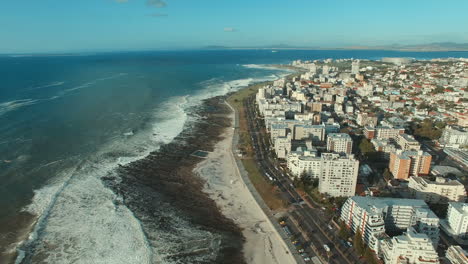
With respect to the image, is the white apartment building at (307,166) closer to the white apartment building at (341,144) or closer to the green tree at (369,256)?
the white apartment building at (341,144)

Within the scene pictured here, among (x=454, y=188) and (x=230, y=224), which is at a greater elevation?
(x=454, y=188)

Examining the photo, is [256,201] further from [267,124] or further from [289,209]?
[267,124]

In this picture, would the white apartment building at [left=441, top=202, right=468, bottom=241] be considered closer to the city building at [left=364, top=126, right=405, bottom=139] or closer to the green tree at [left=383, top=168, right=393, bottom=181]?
the green tree at [left=383, top=168, right=393, bottom=181]

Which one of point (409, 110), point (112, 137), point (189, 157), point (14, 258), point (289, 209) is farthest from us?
point (409, 110)

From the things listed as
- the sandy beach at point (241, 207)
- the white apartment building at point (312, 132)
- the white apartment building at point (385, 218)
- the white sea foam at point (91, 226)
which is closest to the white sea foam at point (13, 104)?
the white sea foam at point (91, 226)

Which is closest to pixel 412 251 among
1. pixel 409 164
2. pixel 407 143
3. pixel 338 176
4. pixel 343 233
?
pixel 343 233

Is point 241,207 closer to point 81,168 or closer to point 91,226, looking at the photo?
point 91,226

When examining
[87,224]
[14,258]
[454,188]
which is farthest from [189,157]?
[454,188]
